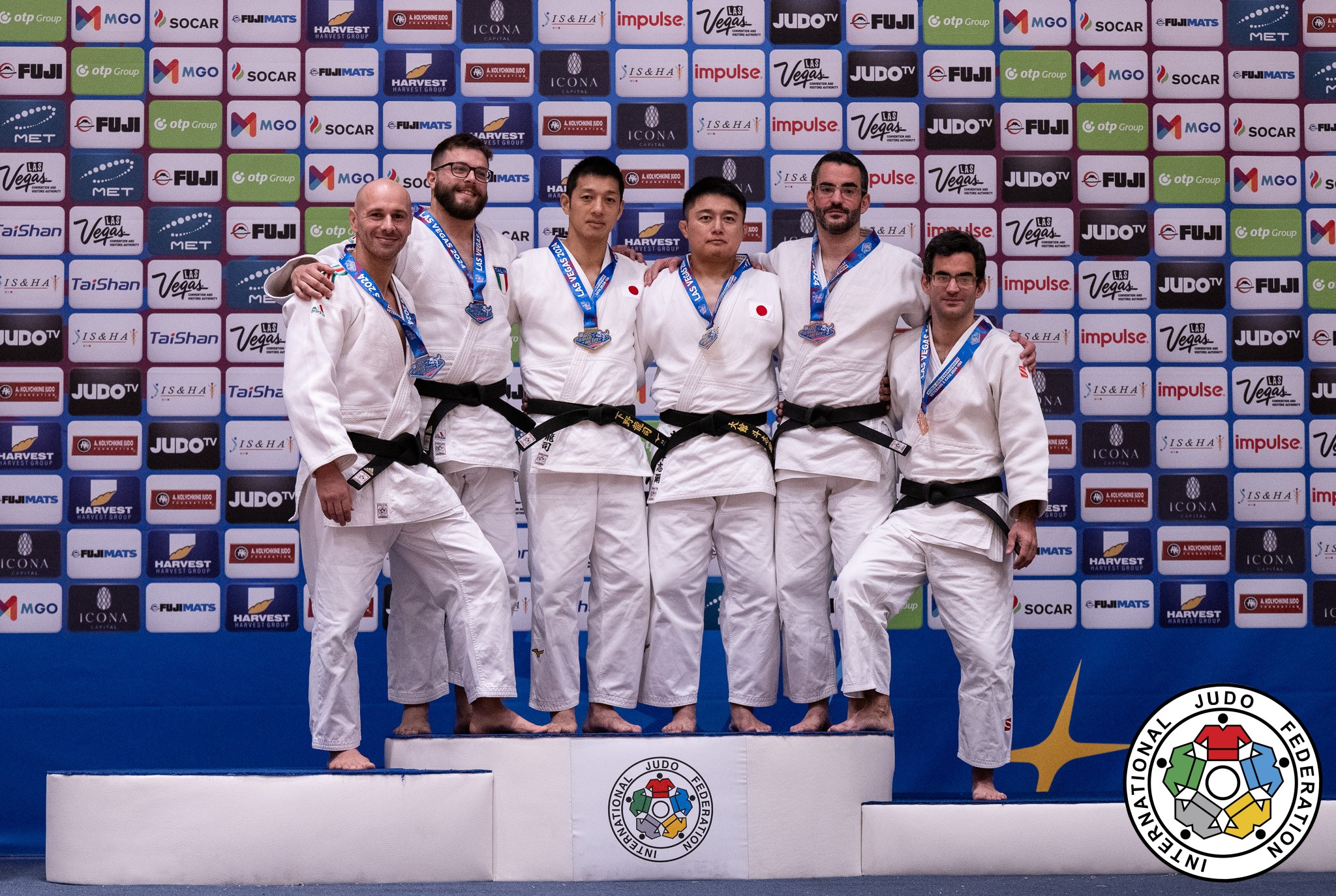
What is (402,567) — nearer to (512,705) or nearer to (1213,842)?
(512,705)

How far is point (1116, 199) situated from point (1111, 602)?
1572mm

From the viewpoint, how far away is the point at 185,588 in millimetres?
4746

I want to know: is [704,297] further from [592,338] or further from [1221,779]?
[1221,779]

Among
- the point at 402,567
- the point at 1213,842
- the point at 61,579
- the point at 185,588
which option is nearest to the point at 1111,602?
the point at 1213,842

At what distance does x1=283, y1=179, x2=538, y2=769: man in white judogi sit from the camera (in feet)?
11.1

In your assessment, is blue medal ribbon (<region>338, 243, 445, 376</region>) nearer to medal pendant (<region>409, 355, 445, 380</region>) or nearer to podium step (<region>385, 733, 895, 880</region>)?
medal pendant (<region>409, 355, 445, 380</region>)

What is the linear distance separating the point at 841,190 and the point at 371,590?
6.05ft

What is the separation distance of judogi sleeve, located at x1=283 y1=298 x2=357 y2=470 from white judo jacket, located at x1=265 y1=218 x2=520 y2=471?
0.30 metres

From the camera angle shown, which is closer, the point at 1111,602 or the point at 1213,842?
the point at 1213,842

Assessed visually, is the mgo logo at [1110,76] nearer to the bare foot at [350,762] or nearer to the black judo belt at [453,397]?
the black judo belt at [453,397]

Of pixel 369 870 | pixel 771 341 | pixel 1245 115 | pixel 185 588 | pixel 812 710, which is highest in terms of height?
pixel 1245 115

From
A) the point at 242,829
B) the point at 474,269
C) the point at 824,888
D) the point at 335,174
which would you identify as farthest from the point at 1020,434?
the point at 335,174

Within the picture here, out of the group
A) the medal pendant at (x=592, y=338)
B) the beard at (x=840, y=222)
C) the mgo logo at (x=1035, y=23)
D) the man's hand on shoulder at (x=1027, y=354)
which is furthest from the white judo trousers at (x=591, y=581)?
the mgo logo at (x=1035, y=23)

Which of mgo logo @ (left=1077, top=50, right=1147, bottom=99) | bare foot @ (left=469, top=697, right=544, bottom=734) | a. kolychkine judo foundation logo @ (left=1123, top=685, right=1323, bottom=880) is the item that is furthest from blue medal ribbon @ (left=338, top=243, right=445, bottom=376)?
mgo logo @ (left=1077, top=50, right=1147, bottom=99)
